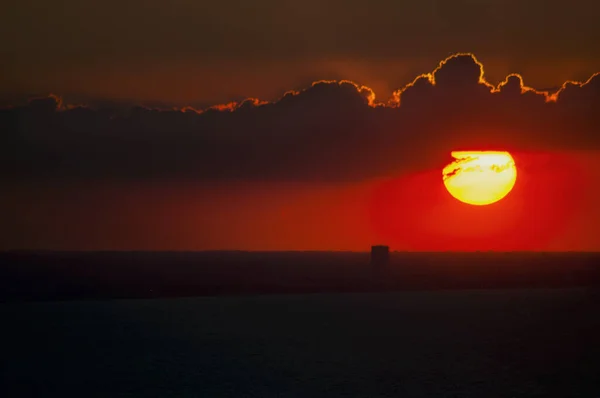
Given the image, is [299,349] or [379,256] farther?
[379,256]

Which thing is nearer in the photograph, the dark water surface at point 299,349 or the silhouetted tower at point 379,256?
the dark water surface at point 299,349

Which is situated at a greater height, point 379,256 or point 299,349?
point 379,256

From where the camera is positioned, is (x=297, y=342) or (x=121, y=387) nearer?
(x=121, y=387)

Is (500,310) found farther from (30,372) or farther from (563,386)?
(30,372)

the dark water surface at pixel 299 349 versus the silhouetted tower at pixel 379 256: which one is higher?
the silhouetted tower at pixel 379 256

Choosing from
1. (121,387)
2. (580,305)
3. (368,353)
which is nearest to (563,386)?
(368,353)
